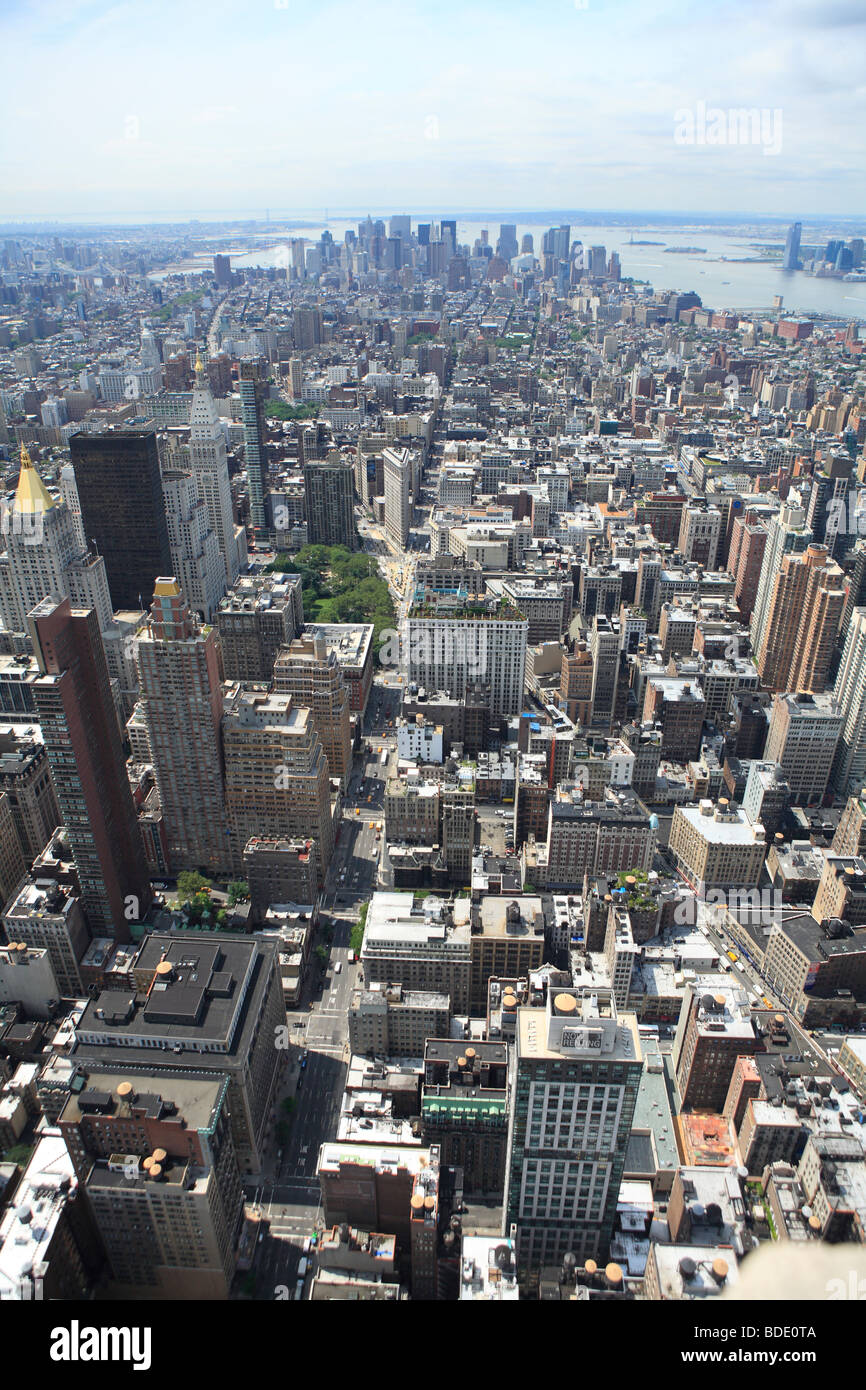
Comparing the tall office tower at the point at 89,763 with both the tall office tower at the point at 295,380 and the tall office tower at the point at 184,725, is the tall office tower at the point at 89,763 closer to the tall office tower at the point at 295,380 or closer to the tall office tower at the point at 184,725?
the tall office tower at the point at 184,725

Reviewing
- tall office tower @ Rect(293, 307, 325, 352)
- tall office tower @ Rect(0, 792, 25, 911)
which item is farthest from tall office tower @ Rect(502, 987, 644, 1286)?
tall office tower @ Rect(293, 307, 325, 352)

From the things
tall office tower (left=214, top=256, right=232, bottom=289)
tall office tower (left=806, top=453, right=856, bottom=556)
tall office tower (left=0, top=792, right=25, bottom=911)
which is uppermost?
tall office tower (left=214, top=256, right=232, bottom=289)

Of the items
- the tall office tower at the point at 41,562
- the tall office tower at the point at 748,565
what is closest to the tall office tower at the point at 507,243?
the tall office tower at the point at 748,565

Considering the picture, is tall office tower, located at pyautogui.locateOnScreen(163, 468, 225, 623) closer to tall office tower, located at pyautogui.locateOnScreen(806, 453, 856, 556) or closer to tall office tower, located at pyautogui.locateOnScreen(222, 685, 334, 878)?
tall office tower, located at pyautogui.locateOnScreen(222, 685, 334, 878)

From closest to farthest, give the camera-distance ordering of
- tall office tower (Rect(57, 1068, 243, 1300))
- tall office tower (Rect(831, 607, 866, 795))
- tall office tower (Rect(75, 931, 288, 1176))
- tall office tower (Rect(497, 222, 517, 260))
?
1. tall office tower (Rect(57, 1068, 243, 1300))
2. tall office tower (Rect(75, 931, 288, 1176))
3. tall office tower (Rect(831, 607, 866, 795))
4. tall office tower (Rect(497, 222, 517, 260))

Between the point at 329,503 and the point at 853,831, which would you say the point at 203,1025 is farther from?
the point at 329,503

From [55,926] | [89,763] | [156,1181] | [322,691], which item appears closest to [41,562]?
[322,691]
